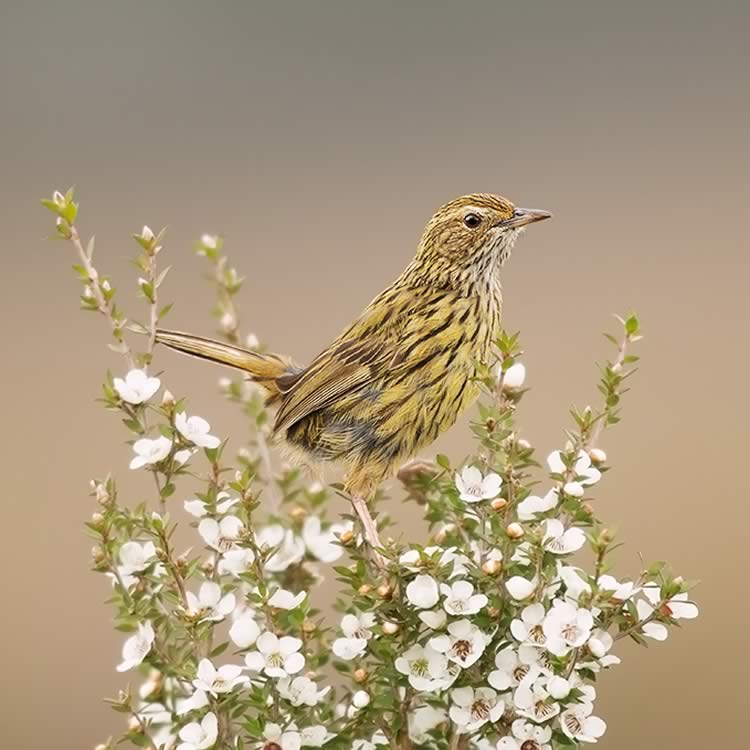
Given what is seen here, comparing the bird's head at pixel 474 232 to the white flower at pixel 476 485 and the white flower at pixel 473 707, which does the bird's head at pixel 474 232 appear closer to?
the white flower at pixel 476 485

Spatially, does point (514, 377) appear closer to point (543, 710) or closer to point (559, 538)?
point (559, 538)

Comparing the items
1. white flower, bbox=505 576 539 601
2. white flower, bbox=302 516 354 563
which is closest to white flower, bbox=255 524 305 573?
white flower, bbox=302 516 354 563

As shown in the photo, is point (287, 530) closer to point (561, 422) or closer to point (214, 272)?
point (214, 272)

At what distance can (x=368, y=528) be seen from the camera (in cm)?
219

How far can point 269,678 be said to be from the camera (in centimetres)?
178

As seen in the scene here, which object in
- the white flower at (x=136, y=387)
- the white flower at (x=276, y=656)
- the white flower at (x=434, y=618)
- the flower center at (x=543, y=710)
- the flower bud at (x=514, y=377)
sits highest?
the white flower at (x=136, y=387)

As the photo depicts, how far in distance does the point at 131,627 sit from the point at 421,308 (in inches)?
42.3

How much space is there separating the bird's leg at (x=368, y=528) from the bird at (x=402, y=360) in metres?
0.09

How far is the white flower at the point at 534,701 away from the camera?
5.40ft

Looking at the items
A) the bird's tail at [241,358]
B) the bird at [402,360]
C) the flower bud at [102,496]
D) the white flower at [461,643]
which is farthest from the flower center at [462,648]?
the bird's tail at [241,358]

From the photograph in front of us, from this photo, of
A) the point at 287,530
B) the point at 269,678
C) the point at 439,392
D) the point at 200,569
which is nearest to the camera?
the point at 269,678

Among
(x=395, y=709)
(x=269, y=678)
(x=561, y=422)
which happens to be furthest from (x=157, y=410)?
(x=561, y=422)

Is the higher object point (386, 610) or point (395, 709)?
point (386, 610)

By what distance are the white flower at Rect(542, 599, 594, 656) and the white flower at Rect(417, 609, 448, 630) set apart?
0.14 metres
